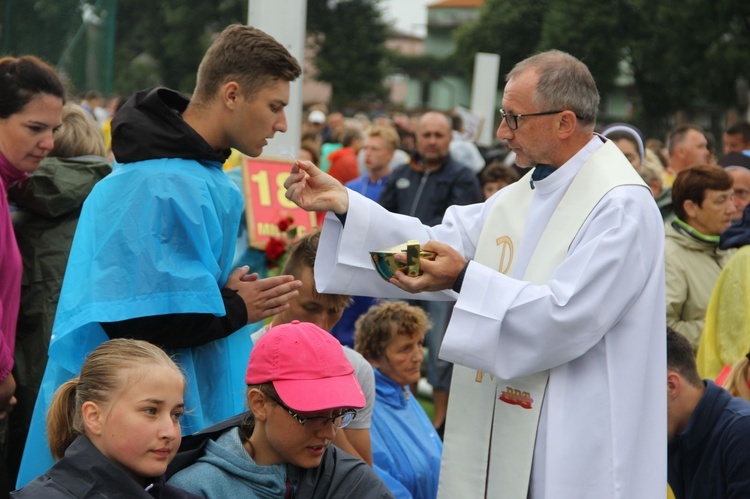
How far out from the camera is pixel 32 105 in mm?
4215

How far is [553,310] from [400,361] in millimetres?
1823

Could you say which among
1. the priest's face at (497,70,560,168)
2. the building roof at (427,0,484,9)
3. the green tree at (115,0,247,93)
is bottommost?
the green tree at (115,0,247,93)

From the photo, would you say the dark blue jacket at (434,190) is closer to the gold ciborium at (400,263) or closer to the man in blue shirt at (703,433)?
the man in blue shirt at (703,433)

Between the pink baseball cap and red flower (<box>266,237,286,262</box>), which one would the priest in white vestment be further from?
red flower (<box>266,237,286,262</box>)

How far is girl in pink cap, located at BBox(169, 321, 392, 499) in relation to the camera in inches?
122

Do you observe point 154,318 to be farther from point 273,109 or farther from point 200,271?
point 273,109

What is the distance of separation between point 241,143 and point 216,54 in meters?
0.32

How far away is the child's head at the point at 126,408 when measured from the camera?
2.95 meters

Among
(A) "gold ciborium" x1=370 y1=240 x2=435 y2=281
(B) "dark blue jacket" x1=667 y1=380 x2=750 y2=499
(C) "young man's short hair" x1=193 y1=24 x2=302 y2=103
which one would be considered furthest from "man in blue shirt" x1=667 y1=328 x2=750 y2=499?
(C) "young man's short hair" x1=193 y1=24 x2=302 y2=103

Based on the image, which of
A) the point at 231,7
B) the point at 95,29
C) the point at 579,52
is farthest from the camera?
the point at 231,7

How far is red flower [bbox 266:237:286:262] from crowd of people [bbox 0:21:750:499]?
135cm

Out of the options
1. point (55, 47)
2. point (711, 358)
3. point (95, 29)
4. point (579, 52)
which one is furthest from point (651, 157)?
point (579, 52)

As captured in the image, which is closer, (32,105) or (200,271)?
(200,271)

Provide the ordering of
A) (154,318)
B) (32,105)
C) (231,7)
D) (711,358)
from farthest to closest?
(231,7), (711,358), (32,105), (154,318)
